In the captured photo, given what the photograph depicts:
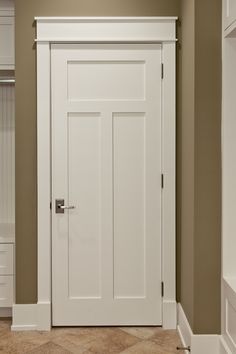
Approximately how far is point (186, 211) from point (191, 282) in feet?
1.66

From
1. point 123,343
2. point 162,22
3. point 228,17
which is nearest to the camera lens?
point 228,17

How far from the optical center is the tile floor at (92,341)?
9.96ft

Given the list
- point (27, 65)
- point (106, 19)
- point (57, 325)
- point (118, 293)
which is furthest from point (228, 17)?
point (57, 325)

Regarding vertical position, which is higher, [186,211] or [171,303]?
[186,211]

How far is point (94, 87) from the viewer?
134 inches

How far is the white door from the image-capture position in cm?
340

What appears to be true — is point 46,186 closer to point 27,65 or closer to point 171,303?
point 27,65

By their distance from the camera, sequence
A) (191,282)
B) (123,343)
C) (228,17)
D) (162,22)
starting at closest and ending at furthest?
(228,17)
(191,282)
(123,343)
(162,22)

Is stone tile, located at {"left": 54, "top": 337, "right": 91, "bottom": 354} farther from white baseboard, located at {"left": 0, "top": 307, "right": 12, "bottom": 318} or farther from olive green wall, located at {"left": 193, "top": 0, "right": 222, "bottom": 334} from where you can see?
olive green wall, located at {"left": 193, "top": 0, "right": 222, "bottom": 334}

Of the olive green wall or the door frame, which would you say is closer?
the olive green wall

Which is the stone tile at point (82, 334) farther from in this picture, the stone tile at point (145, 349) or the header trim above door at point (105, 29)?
the header trim above door at point (105, 29)

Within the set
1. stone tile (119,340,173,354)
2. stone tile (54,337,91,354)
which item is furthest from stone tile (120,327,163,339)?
stone tile (54,337,91,354)

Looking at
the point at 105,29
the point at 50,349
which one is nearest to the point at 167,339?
the point at 50,349

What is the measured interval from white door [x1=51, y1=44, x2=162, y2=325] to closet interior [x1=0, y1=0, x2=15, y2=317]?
40cm
